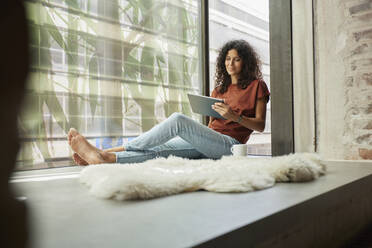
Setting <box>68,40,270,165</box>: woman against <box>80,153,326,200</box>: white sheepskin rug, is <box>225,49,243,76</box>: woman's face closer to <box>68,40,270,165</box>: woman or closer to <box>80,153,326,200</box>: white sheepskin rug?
<box>68,40,270,165</box>: woman

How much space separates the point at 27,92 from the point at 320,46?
1.96 meters

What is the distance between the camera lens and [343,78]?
1788 millimetres

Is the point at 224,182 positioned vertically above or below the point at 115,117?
below

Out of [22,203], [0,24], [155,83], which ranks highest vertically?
[155,83]

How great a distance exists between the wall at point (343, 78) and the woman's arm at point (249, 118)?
0.33m

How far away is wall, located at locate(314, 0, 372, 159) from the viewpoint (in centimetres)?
171

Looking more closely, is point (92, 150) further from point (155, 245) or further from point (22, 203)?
point (22, 203)

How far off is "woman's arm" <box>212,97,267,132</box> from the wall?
33 cm

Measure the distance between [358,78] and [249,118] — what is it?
2.13ft

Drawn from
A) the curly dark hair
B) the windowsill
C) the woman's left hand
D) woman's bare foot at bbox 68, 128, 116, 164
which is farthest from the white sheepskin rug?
the curly dark hair

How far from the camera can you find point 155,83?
2689 mm

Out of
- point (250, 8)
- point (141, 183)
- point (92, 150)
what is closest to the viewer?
point (141, 183)

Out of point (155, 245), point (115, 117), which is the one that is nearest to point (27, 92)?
point (155, 245)

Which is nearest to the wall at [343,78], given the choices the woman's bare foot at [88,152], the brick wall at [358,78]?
the brick wall at [358,78]
